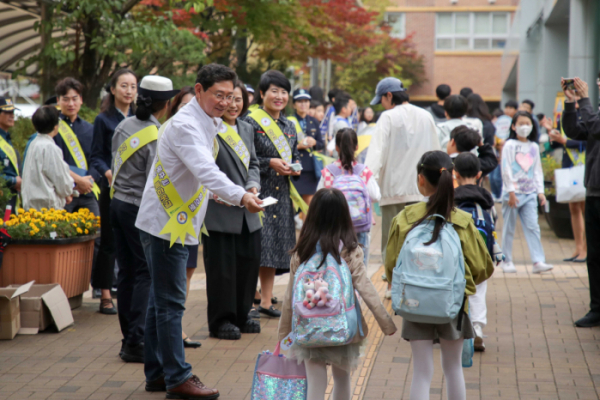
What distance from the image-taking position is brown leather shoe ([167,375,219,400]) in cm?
428

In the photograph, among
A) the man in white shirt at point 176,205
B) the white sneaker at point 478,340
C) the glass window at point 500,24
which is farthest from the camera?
the glass window at point 500,24

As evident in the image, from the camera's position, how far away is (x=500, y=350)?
18.4 ft

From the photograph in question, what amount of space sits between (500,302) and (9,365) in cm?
477

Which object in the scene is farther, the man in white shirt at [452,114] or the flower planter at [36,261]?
the man in white shirt at [452,114]

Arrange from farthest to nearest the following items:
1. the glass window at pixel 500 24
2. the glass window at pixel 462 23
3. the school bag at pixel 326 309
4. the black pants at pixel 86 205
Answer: the glass window at pixel 462 23 → the glass window at pixel 500 24 → the black pants at pixel 86 205 → the school bag at pixel 326 309

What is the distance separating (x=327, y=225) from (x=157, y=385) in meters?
1.65

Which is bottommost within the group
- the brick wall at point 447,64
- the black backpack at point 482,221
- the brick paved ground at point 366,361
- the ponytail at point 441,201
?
the brick paved ground at point 366,361

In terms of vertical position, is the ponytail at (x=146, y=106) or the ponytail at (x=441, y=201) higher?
the ponytail at (x=146, y=106)

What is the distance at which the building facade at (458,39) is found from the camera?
4550 centimetres

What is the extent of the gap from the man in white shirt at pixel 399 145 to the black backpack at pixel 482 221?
2.08 metres

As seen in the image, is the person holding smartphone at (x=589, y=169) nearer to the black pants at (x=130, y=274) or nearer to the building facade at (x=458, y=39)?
the black pants at (x=130, y=274)

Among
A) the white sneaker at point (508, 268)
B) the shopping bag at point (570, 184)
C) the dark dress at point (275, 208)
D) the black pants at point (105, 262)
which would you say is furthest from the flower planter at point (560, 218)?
the black pants at point (105, 262)

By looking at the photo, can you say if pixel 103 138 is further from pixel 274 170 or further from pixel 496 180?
pixel 496 180

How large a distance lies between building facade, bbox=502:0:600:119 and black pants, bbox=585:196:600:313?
5315 mm
